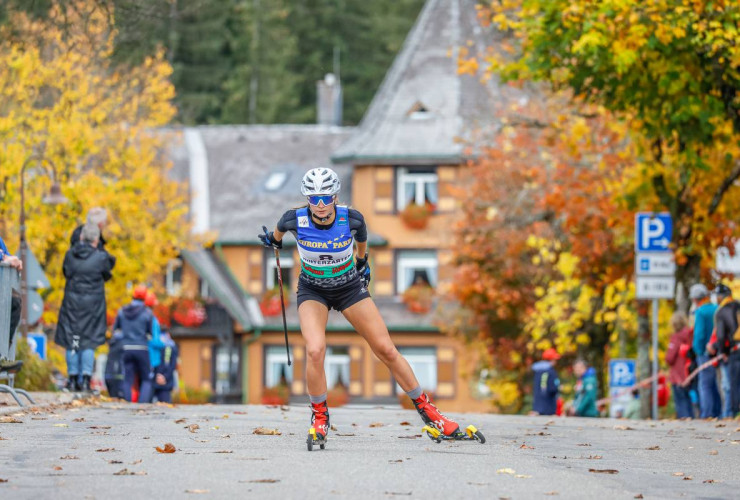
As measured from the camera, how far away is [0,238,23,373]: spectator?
1629 centimetres

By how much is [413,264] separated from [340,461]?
45.7m

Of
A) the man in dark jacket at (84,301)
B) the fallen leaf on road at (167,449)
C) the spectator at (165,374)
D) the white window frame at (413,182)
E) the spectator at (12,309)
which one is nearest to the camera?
the fallen leaf on road at (167,449)

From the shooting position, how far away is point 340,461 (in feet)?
38.0

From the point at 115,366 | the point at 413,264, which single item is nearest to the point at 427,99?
the point at 413,264

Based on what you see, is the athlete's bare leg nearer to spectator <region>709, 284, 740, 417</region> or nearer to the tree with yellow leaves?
spectator <region>709, 284, 740, 417</region>

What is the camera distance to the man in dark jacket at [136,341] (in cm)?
2227

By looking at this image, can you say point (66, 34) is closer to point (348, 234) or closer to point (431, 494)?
point (348, 234)

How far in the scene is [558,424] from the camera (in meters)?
17.8

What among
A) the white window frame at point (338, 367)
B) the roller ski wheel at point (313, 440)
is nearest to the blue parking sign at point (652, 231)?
the roller ski wheel at point (313, 440)

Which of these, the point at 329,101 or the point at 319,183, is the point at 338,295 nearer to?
the point at 319,183

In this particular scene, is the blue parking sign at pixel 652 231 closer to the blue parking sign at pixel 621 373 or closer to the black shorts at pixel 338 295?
the blue parking sign at pixel 621 373

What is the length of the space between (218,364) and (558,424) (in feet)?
131

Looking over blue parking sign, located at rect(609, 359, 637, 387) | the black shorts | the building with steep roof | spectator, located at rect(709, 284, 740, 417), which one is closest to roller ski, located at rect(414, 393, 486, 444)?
the black shorts

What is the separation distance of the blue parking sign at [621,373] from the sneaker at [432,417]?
14926 millimetres
